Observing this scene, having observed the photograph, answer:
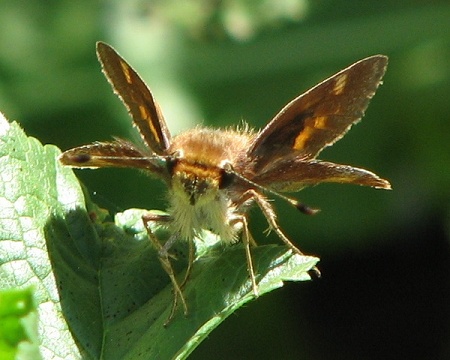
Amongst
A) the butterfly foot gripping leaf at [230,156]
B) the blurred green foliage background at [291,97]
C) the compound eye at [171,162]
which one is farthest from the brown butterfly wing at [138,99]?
the blurred green foliage background at [291,97]

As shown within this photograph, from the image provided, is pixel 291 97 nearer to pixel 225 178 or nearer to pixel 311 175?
pixel 311 175

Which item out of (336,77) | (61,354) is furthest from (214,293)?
(336,77)

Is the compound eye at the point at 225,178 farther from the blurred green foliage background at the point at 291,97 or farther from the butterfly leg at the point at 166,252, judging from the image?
the blurred green foliage background at the point at 291,97

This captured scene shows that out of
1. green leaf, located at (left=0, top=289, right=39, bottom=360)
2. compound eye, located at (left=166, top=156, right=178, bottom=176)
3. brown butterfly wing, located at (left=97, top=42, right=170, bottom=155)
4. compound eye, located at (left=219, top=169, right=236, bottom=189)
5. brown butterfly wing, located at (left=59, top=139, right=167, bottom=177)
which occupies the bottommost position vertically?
green leaf, located at (left=0, top=289, right=39, bottom=360)

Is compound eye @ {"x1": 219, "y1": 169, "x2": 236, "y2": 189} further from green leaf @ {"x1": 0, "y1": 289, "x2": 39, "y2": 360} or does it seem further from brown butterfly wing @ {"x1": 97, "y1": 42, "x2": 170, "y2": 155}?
green leaf @ {"x1": 0, "y1": 289, "x2": 39, "y2": 360}

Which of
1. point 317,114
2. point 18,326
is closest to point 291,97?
point 317,114

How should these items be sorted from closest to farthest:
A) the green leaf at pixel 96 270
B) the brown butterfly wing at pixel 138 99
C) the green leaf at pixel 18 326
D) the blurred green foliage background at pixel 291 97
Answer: the green leaf at pixel 18 326, the green leaf at pixel 96 270, the brown butterfly wing at pixel 138 99, the blurred green foliage background at pixel 291 97

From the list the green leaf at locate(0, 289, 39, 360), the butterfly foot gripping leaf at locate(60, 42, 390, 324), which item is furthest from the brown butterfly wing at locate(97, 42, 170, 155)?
the green leaf at locate(0, 289, 39, 360)
